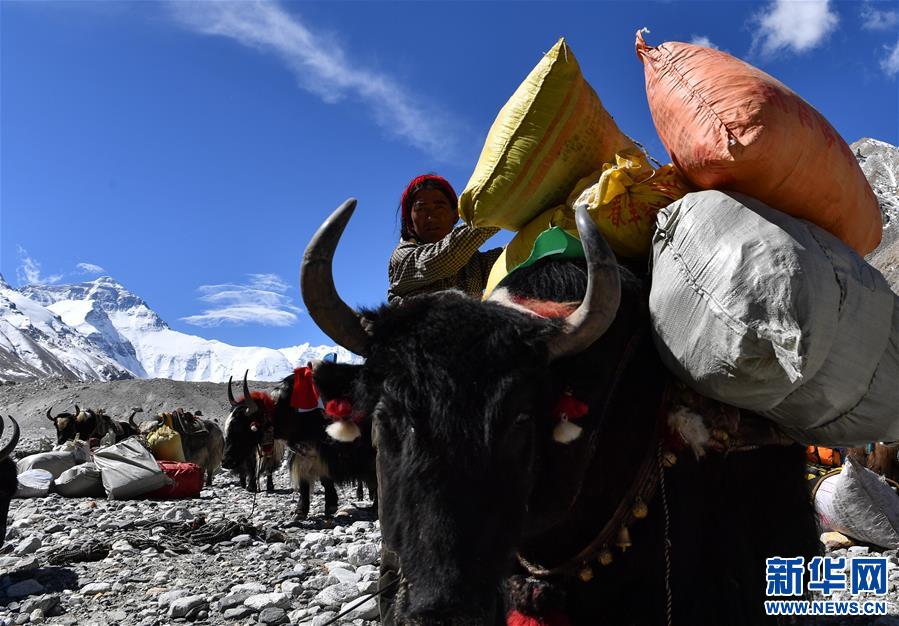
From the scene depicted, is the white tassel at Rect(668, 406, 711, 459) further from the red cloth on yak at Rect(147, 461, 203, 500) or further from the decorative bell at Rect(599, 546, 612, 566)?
the red cloth on yak at Rect(147, 461, 203, 500)

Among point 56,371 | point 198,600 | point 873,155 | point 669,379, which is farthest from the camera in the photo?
point 56,371

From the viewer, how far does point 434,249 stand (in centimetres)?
391

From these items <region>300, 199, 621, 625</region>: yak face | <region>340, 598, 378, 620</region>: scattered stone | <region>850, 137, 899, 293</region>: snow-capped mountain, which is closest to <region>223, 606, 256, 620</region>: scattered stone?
<region>340, 598, 378, 620</region>: scattered stone

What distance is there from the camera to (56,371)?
162 metres

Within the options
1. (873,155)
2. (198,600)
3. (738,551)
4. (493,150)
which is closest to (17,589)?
(198,600)

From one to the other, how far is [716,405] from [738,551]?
55 centimetres

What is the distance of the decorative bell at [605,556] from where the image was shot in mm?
2271

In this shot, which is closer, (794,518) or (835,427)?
(835,427)

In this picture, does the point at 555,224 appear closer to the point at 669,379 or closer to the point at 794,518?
the point at 669,379

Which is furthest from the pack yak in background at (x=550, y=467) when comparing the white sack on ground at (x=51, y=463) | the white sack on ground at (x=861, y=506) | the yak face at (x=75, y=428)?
the yak face at (x=75, y=428)

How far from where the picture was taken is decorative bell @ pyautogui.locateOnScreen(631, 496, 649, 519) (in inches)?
89.3

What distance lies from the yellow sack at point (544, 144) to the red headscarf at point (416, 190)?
139 cm

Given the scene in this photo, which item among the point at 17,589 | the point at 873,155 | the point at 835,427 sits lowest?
the point at 17,589

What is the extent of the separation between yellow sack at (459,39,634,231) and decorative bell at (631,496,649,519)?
5.01 ft
